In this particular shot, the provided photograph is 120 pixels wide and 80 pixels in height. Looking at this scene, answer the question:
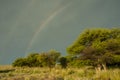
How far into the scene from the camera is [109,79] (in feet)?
51.4

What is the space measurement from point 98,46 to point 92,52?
2615 mm

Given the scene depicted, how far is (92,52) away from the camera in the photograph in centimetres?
4878

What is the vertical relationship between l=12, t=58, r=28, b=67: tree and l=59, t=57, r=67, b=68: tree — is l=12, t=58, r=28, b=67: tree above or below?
above

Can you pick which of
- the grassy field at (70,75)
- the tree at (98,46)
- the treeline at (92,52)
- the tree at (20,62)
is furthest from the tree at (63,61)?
the grassy field at (70,75)

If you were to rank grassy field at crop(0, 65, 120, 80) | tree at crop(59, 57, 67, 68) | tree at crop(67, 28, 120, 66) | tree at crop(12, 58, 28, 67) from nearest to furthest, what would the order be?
grassy field at crop(0, 65, 120, 80), tree at crop(67, 28, 120, 66), tree at crop(59, 57, 67, 68), tree at crop(12, 58, 28, 67)

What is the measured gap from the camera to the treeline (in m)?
49.1

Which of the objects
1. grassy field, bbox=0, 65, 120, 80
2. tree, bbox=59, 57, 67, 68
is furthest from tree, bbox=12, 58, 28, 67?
grassy field, bbox=0, 65, 120, 80

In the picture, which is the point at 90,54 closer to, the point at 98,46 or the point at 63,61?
the point at 98,46

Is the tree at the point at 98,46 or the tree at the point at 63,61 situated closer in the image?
the tree at the point at 98,46

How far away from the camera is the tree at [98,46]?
160 feet

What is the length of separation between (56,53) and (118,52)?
1505cm

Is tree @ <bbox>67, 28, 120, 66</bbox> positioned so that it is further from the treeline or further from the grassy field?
the grassy field

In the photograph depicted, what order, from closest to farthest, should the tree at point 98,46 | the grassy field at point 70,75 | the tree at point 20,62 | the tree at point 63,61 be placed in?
the grassy field at point 70,75 < the tree at point 98,46 < the tree at point 63,61 < the tree at point 20,62

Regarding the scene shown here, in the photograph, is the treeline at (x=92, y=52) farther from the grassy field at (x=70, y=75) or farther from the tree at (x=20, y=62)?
the grassy field at (x=70, y=75)
